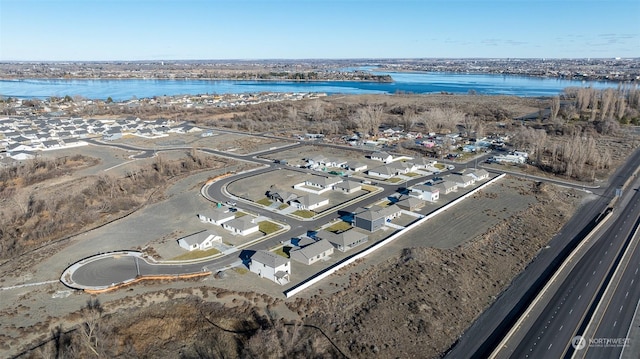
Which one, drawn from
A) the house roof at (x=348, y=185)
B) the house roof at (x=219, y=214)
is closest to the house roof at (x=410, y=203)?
the house roof at (x=348, y=185)

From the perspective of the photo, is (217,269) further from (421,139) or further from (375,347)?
(421,139)

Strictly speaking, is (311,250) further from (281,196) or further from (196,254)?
(281,196)

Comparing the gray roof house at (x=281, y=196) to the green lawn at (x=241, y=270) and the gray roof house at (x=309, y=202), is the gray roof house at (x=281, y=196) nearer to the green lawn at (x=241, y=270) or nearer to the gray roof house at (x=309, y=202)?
the gray roof house at (x=309, y=202)

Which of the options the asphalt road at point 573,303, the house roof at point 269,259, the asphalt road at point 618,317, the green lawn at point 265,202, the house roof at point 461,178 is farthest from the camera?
the house roof at point 461,178

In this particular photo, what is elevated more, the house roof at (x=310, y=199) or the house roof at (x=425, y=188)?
the house roof at (x=425, y=188)

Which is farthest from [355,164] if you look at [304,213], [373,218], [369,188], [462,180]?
[373,218]

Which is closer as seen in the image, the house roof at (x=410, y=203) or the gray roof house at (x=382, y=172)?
the house roof at (x=410, y=203)
